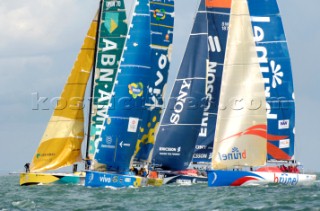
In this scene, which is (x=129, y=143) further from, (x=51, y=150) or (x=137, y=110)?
(x=51, y=150)

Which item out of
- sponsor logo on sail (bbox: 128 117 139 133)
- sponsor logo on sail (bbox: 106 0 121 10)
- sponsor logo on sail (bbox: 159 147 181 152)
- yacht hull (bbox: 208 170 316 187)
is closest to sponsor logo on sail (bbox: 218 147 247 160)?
yacht hull (bbox: 208 170 316 187)

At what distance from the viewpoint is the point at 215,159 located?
45625 millimetres

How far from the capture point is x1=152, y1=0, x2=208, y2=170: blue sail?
2152 inches

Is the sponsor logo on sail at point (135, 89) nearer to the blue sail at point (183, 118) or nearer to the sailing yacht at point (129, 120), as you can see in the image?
the sailing yacht at point (129, 120)

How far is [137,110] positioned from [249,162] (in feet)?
20.3

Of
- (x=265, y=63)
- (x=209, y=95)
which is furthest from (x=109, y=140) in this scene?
(x=209, y=95)

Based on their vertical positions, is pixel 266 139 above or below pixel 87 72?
below

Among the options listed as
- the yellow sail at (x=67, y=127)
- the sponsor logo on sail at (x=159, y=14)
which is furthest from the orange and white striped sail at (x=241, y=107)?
the yellow sail at (x=67, y=127)

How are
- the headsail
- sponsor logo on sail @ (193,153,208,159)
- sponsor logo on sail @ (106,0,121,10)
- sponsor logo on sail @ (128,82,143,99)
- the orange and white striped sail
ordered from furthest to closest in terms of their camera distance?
sponsor logo on sail @ (193,153,208,159) < sponsor logo on sail @ (106,0,121,10) < the headsail < sponsor logo on sail @ (128,82,143,99) < the orange and white striped sail

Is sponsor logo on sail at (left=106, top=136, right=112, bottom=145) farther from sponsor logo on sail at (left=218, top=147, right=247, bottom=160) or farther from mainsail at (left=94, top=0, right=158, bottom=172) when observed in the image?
sponsor logo on sail at (left=218, top=147, right=247, bottom=160)

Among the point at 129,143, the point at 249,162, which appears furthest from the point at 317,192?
the point at 129,143

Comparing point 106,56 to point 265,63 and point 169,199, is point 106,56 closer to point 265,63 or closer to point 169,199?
point 265,63

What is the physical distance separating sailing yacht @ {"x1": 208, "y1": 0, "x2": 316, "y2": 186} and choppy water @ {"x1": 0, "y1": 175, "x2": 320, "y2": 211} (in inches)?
34.5

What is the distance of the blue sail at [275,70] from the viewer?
49.7 m
